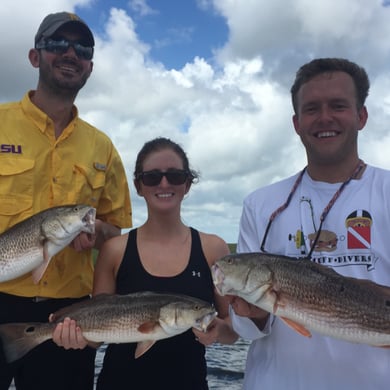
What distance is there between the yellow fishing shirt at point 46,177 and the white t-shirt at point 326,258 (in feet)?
7.18

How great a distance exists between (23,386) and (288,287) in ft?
10.8

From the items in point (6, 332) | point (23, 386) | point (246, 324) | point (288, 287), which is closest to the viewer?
point (288, 287)

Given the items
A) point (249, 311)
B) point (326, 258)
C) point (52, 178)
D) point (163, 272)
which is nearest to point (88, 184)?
point (52, 178)

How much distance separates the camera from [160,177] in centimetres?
507

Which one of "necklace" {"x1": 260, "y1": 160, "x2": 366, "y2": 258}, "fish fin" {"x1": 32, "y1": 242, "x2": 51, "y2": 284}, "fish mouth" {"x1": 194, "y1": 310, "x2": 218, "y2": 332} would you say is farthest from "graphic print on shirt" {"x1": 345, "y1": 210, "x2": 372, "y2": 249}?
"fish fin" {"x1": 32, "y1": 242, "x2": 51, "y2": 284}

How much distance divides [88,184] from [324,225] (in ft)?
9.38

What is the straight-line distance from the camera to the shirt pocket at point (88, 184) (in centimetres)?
548

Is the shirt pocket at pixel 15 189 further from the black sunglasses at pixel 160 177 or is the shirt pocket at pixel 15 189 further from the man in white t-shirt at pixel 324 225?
the man in white t-shirt at pixel 324 225

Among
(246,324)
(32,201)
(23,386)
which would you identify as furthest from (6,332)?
(246,324)

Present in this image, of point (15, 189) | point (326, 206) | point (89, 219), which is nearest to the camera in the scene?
point (326, 206)

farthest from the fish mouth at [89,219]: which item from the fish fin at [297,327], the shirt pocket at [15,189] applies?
the fish fin at [297,327]

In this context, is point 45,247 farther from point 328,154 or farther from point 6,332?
point 328,154

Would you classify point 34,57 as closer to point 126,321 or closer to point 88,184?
point 88,184

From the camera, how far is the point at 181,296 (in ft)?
14.7
